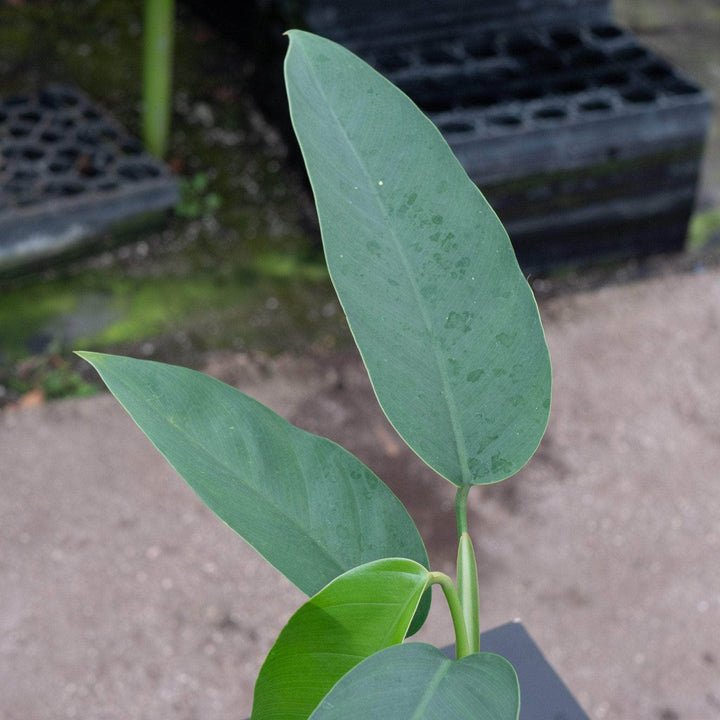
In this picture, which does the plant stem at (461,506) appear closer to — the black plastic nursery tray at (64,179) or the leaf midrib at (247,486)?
the leaf midrib at (247,486)

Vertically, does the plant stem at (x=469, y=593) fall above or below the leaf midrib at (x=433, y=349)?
below

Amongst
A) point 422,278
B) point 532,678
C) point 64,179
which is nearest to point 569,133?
point 64,179

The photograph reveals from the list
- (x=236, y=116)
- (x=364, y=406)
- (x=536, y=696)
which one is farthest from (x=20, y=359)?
(x=536, y=696)

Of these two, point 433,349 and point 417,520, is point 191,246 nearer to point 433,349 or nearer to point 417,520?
point 417,520

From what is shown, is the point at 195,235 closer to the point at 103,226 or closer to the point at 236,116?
the point at 103,226

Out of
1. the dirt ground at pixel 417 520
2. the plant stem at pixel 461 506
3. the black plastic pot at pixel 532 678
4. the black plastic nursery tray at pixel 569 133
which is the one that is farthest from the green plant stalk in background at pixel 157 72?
the plant stem at pixel 461 506

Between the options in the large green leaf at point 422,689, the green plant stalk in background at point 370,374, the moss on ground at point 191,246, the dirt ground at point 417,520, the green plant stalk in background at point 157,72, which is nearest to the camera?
the large green leaf at point 422,689
